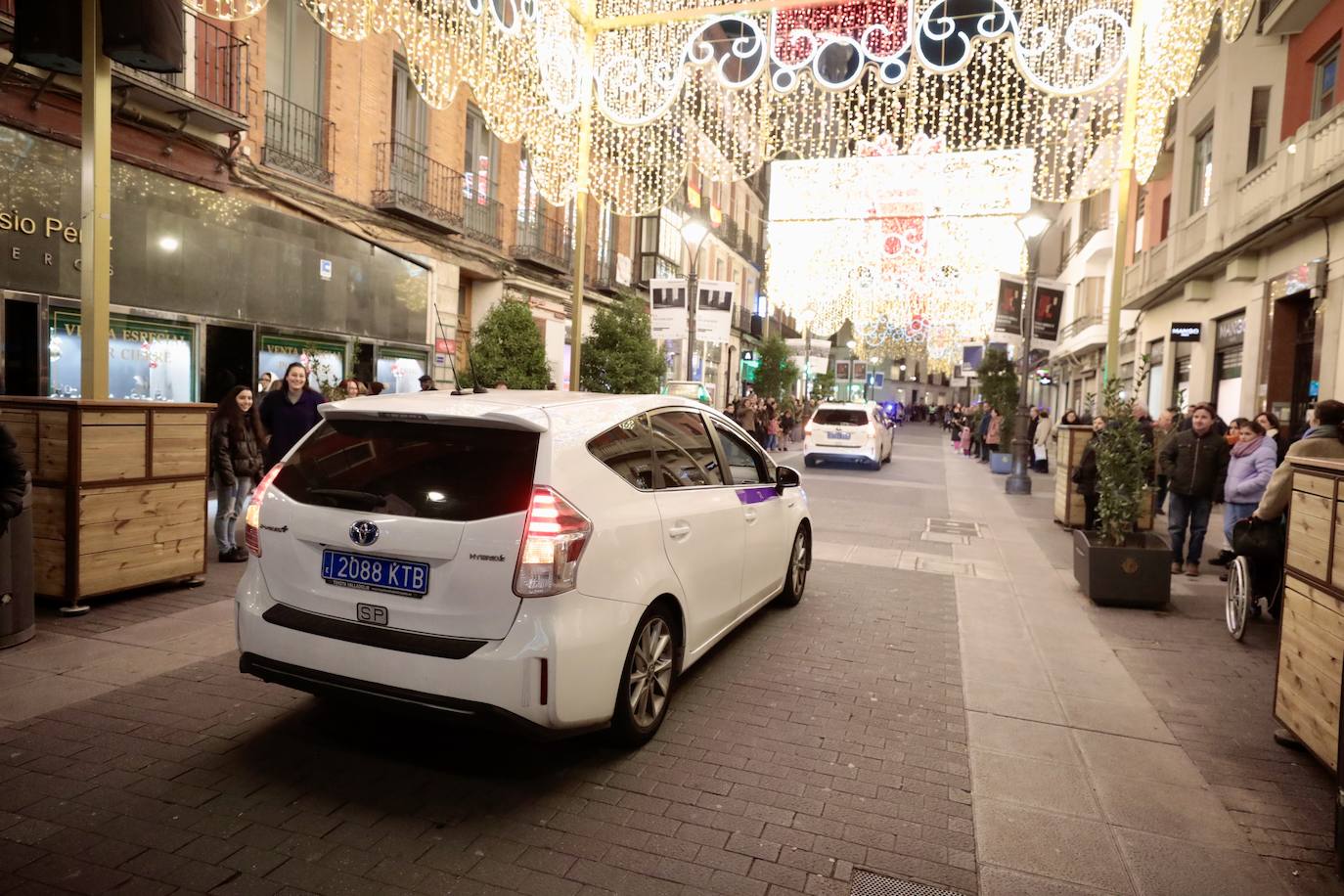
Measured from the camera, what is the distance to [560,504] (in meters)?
3.28

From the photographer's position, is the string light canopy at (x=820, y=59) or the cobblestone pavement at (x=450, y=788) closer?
the cobblestone pavement at (x=450, y=788)

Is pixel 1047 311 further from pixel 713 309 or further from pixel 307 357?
pixel 307 357

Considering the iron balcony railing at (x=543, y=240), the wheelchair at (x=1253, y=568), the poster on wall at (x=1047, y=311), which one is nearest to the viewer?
the wheelchair at (x=1253, y=568)

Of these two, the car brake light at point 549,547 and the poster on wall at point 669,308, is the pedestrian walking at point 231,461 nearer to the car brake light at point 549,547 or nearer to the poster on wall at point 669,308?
the car brake light at point 549,547

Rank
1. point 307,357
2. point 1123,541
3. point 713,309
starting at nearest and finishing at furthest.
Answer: point 1123,541, point 307,357, point 713,309

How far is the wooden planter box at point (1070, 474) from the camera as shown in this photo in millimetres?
11773

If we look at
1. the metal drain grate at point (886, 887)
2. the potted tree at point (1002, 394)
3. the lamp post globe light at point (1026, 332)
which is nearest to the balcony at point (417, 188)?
the lamp post globe light at point (1026, 332)

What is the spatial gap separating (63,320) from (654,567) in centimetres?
964

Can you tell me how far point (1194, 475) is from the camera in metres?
8.70

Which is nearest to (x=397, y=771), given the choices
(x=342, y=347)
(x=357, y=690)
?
(x=357, y=690)

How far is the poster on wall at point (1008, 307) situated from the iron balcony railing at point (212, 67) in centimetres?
1723

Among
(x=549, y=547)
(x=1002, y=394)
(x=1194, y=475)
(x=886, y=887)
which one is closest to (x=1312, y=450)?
(x=1194, y=475)

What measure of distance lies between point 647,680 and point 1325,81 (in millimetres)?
16010

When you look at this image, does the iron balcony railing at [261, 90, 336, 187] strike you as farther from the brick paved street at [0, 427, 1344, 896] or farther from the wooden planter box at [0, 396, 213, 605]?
the brick paved street at [0, 427, 1344, 896]
